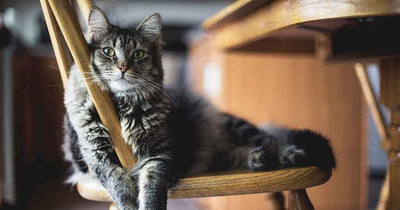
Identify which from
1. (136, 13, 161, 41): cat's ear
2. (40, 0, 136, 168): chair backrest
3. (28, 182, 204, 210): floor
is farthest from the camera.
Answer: (28, 182, 204, 210): floor

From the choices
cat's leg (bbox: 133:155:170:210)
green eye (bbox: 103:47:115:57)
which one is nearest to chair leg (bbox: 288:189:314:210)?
cat's leg (bbox: 133:155:170:210)

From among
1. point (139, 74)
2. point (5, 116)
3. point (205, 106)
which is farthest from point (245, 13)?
point (5, 116)

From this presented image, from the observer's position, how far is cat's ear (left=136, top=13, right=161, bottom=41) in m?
0.94

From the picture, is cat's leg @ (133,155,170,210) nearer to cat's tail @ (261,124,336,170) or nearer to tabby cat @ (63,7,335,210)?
tabby cat @ (63,7,335,210)

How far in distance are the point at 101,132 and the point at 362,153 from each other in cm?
179

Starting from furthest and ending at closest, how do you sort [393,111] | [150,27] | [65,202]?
[65,202] < [393,111] < [150,27]

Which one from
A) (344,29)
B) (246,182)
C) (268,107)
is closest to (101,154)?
(246,182)

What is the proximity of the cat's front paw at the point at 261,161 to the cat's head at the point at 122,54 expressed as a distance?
0.30m

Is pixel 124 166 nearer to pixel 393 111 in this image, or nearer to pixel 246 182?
pixel 246 182

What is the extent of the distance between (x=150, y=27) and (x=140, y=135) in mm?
285

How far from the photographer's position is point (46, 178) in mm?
3141

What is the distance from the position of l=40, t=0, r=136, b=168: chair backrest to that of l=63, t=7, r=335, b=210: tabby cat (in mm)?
38

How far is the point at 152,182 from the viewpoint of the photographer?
0.79 metres

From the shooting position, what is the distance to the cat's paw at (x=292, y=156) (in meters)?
0.87
